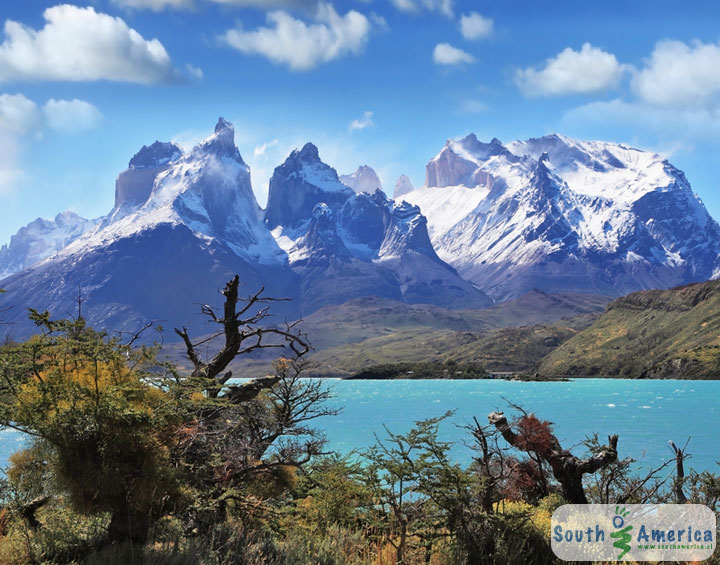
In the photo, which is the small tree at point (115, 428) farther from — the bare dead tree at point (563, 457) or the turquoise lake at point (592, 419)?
the turquoise lake at point (592, 419)

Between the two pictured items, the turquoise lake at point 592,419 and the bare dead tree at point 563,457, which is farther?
the turquoise lake at point 592,419

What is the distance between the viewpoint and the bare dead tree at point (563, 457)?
15602 millimetres

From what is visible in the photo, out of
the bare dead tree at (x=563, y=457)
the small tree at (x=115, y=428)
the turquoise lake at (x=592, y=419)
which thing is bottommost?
the turquoise lake at (x=592, y=419)

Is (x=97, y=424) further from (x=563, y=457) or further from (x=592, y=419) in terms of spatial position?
(x=592, y=419)

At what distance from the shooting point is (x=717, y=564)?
497 inches

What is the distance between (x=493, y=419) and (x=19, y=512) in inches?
413

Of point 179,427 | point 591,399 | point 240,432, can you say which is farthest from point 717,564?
point 591,399

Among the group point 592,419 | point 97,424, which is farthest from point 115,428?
point 592,419

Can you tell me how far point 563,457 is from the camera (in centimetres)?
1652

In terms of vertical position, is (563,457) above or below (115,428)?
below

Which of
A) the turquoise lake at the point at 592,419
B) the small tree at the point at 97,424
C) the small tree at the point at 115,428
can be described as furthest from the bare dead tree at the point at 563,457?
the turquoise lake at the point at 592,419

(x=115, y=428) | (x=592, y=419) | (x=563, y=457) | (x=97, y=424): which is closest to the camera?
(x=97, y=424)

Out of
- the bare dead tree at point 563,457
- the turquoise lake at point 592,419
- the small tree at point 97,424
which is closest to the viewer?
the small tree at point 97,424

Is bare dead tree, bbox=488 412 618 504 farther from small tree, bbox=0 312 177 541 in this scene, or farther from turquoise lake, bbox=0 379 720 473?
turquoise lake, bbox=0 379 720 473
